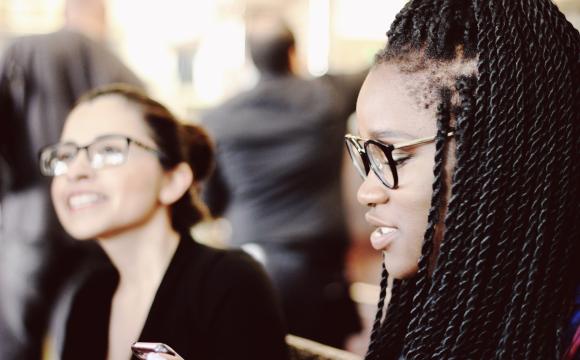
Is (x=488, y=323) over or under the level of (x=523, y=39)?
under

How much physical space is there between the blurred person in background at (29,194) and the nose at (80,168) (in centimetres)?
38

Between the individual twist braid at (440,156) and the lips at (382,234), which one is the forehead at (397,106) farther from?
the lips at (382,234)

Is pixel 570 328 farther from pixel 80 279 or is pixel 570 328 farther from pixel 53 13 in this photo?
pixel 53 13

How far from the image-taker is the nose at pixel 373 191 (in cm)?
103

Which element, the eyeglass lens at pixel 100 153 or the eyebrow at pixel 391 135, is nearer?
the eyebrow at pixel 391 135

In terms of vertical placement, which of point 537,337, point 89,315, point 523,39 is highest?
point 523,39

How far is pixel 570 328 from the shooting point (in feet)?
3.33

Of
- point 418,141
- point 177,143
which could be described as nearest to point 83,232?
point 177,143

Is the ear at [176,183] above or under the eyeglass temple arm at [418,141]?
under

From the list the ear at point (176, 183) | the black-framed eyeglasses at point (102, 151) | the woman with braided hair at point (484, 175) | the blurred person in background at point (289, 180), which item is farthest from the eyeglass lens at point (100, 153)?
the blurred person in background at point (289, 180)

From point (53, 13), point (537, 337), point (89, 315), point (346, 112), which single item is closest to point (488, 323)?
point (537, 337)

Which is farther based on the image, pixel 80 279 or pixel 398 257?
pixel 80 279

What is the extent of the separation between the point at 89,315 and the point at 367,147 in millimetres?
722

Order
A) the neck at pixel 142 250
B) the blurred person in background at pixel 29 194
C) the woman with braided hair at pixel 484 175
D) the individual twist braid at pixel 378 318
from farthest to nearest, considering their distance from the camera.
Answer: the blurred person in background at pixel 29 194, the neck at pixel 142 250, the individual twist braid at pixel 378 318, the woman with braided hair at pixel 484 175
